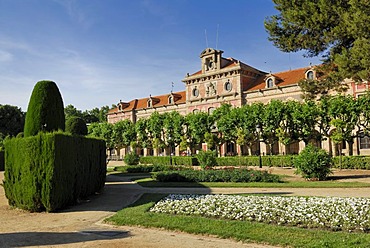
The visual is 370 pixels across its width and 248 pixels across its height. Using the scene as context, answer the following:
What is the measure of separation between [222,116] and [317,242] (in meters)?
32.0

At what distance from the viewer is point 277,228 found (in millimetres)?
7414

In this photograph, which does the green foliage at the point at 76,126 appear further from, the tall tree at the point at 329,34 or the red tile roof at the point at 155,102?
the red tile roof at the point at 155,102

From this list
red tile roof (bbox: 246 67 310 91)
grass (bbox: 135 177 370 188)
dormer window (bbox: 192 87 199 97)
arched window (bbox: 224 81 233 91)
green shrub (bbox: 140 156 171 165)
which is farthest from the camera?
dormer window (bbox: 192 87 199 97)

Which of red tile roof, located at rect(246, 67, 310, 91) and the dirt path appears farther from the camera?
red tile roof, located at rect(246, 67, 310, 91)

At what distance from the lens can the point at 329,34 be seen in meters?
15.5

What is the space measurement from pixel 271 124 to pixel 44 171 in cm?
2717

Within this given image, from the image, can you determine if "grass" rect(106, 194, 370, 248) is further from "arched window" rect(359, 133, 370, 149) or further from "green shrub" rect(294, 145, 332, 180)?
"arched window" rect(359, 133, 370, 149)

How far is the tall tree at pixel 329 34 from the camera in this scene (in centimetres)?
1365

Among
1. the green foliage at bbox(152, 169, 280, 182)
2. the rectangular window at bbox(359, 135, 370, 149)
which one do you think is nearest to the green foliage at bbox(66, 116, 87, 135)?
the green foliage at bbox(152, 169, 280, 182)

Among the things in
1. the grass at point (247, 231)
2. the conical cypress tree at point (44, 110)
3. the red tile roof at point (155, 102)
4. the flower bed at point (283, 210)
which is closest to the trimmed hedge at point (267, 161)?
the flower bed at point (283, 210)

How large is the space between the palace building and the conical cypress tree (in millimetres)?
35050

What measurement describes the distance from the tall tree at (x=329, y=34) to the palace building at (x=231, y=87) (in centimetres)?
2732

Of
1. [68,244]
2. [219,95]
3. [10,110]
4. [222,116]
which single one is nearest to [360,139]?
[222,116]

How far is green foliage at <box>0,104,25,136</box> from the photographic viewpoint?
206 ft
